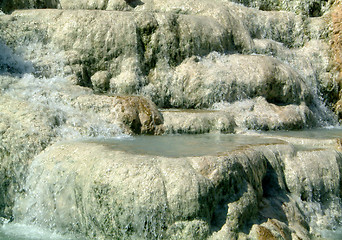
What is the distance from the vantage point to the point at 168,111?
1065 cm

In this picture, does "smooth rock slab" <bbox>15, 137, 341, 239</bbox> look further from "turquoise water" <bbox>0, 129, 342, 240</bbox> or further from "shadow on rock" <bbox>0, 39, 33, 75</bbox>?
"shadow on rock" <bbox>0, 39, 33, 75</bbox>

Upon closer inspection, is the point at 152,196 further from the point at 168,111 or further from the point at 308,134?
the point at 308,134

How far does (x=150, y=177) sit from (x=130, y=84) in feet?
19.4

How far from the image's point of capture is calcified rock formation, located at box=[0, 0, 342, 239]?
20.4ft

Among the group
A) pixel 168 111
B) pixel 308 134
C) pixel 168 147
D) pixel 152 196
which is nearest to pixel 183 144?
pixel 168 147

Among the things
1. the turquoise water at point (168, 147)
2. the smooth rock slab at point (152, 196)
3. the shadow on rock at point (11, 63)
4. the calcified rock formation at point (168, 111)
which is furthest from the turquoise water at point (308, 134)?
the shadow on rock at point (11, 63)

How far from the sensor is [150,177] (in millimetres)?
6133

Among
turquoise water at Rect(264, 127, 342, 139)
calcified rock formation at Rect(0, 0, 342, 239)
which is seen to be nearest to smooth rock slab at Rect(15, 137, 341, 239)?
calcified rock formation at Rect(0, 0, 342, 239)

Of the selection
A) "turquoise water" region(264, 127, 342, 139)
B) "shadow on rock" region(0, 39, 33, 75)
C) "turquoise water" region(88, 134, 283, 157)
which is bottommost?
"turquoise water" region(264, 127, 342, 139)

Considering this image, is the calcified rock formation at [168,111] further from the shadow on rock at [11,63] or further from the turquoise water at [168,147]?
the turquoise water at [168,147]

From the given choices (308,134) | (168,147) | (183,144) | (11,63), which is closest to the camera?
(168,147)

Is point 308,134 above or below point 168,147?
below

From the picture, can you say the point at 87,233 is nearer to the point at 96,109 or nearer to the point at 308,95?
the point at 96,109

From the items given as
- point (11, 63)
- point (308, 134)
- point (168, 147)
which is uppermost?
point (11, 63)
